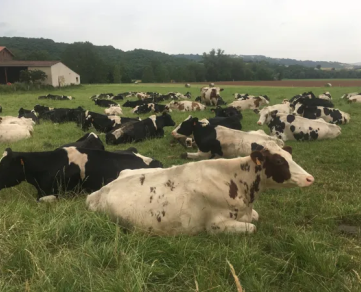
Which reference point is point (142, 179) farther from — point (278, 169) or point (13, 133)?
point (13, 133)

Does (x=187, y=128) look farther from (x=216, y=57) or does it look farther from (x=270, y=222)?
(x=216, y=57)

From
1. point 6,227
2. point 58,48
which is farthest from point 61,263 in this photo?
point 58,48

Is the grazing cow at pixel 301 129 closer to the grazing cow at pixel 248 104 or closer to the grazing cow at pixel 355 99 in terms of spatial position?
the grazing cow at pixel 248 104

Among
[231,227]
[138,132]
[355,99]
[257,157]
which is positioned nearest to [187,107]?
[138,132]

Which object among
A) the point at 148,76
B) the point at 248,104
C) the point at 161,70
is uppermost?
the point at 161,70

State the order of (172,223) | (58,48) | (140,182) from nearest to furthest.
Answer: (172,223) < (140,182) < (58,48)

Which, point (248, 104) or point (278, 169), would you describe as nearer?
point (278, 169)

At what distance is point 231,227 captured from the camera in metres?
4.39

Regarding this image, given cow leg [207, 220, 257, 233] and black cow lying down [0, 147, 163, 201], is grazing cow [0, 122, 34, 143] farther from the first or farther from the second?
cow leg [207, 220, 257, 233]

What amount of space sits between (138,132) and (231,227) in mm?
7638

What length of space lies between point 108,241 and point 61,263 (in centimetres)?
68

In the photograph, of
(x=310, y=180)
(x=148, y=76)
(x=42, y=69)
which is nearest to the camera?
(x=310, y=180)

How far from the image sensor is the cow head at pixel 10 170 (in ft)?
18.9

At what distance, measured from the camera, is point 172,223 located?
173 inches
